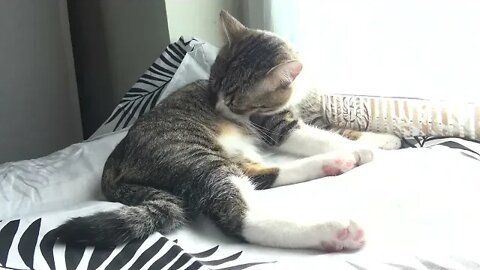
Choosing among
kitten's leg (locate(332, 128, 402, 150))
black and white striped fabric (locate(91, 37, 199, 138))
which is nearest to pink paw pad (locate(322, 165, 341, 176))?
kitten's leg (locate(332, 128, 402, 150))

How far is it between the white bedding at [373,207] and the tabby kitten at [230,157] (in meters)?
0.03

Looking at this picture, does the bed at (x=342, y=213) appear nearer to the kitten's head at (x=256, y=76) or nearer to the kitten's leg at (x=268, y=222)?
the kitten's leg at (x=268, y=222)

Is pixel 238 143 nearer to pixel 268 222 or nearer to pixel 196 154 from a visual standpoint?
pixel 196 154

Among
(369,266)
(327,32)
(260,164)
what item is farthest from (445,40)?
(369,266)

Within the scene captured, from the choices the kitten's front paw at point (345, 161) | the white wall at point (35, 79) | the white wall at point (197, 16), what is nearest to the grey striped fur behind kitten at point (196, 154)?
the kitten's front paw at point (345, 161)

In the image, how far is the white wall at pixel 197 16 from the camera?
1816mm

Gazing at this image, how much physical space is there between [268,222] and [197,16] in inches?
39.7

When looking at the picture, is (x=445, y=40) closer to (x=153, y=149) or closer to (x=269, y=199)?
(x=269, y=199)

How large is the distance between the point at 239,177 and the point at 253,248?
7.7 inches

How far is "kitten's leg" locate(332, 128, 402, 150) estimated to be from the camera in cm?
131

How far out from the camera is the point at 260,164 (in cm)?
130

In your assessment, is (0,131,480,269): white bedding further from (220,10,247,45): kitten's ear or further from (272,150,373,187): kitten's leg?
(220,10,247,45): kitten's ear

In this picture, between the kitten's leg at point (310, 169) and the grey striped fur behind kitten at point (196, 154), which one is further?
the kitten's leg at point (310, 169)

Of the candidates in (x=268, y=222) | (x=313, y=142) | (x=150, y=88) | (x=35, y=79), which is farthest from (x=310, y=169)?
(x=35, y=79)
